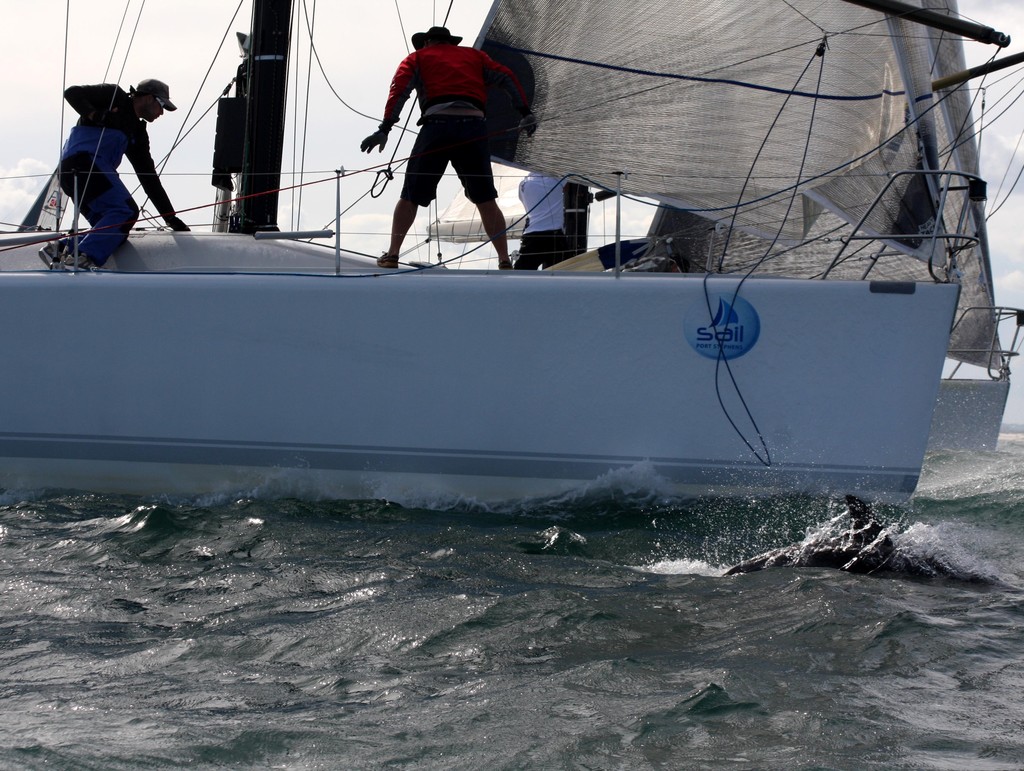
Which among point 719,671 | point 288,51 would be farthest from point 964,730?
point 288,51

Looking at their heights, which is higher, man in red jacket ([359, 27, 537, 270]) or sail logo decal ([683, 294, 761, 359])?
man in red jacket ([359, 27, 537, 270])

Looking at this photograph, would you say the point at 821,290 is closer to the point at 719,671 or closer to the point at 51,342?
the point at 719,671

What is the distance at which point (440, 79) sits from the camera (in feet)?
18.7

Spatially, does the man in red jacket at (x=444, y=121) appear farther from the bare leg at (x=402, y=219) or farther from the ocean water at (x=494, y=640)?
the ocean water at (x=494, y=640)

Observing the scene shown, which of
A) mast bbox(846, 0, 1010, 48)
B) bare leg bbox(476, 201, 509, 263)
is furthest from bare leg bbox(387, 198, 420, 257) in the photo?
mast bbox(846, 0, 1010, 48)

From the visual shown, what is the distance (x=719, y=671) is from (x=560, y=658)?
1.53 feet

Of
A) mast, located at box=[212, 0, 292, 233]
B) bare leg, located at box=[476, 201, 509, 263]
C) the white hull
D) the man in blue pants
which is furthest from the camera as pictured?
mast, located at box=[212, 0, 292, 233]

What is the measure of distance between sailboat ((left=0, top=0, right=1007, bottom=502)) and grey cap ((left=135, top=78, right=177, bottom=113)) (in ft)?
2.92

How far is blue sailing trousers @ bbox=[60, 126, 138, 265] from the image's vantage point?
5.99 metres

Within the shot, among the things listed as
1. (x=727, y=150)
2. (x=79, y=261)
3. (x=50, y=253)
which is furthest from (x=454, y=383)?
(x=50, y=253)

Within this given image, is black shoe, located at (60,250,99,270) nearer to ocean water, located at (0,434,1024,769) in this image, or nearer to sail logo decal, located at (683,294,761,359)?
ocean water, located at (0,434,1024,769)

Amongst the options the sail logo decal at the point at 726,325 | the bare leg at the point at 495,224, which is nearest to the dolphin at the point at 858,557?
the sail logo decal at the point at 726,325

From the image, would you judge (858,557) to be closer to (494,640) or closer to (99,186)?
(494,640)

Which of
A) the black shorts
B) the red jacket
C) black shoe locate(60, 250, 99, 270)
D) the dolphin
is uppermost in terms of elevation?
the red jacket
